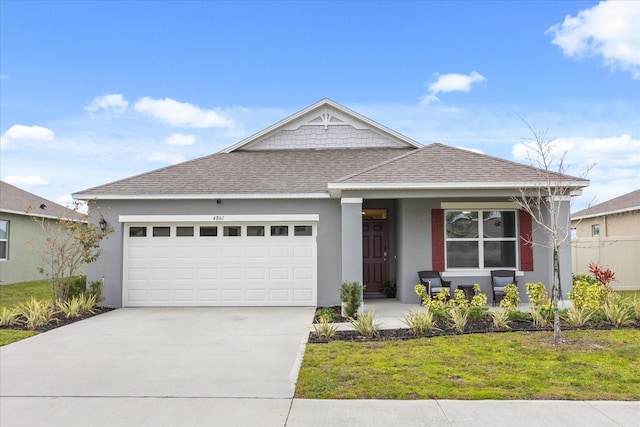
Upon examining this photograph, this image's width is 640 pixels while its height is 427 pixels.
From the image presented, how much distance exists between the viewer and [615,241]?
16.3 meters

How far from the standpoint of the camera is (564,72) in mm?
14734

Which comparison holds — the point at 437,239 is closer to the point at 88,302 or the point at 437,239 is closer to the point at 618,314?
the point at 618,314

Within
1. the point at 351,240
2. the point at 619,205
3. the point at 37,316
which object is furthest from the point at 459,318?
the point at 619,205

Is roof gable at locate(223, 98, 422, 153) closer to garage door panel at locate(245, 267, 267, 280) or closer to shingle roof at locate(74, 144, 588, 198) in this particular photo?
shingle roof at locate(74, 144, 588, 198)

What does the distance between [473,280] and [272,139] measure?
8012 mm

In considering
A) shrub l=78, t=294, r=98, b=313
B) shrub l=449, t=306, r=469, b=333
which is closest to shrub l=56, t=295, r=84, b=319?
shrub l=78, t=294, r=98, b=313

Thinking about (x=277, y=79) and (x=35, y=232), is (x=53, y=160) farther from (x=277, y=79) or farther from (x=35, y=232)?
(x=277, y=79)

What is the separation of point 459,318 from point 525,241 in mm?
4600

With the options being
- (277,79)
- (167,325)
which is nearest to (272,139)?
(277,79)

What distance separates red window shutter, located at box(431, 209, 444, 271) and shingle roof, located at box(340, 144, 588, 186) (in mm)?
1344

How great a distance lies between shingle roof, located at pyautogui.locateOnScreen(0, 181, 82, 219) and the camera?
19.1 metres

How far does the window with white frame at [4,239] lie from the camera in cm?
1880

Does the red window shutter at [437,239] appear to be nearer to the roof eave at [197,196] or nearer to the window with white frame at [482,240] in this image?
the window with white frame at [482,240]

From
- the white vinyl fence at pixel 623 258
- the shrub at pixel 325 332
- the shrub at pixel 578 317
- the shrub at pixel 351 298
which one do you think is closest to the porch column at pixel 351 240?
the shrub at pixel 351 298
